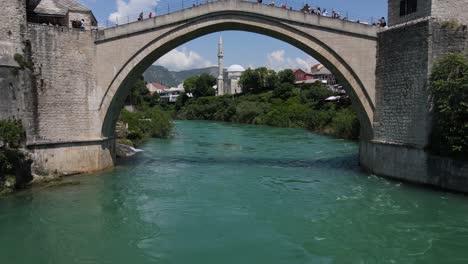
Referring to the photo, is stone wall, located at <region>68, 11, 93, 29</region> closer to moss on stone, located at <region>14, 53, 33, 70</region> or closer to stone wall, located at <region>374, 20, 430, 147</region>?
moss on stone, located at <region>14, 53, 33, 70</region>

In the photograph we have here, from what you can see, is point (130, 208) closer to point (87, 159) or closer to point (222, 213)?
point (222, 213)

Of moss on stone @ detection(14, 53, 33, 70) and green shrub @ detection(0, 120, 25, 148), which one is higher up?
moss on stone @ detection(14, 53, 33, 70)

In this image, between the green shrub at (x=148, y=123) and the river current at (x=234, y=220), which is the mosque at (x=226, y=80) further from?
the river current at (x=234, y=220)

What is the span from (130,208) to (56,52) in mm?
6960

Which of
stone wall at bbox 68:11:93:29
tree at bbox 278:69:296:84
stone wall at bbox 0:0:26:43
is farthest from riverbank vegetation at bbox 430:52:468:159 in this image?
tree at bbox 278:69:296:84

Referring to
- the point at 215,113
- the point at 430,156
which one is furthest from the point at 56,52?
the point at 215,113

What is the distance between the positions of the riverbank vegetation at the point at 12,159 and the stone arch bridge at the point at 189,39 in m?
0.69

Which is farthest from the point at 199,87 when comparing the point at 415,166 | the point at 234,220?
the point at 234,220

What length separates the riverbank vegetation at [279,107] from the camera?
34500mm

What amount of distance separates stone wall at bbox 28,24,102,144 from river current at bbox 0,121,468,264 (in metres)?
1.98

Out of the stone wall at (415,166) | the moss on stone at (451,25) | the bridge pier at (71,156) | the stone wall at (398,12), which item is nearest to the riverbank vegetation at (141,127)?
the bridge pier at (71,156)

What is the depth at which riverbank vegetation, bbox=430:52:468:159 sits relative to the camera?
12109 millimetres

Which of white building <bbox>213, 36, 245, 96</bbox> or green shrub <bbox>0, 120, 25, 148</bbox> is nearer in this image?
green shrub <bbox>0, 120, 25, 148</bbox>

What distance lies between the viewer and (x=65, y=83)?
15.3 m
